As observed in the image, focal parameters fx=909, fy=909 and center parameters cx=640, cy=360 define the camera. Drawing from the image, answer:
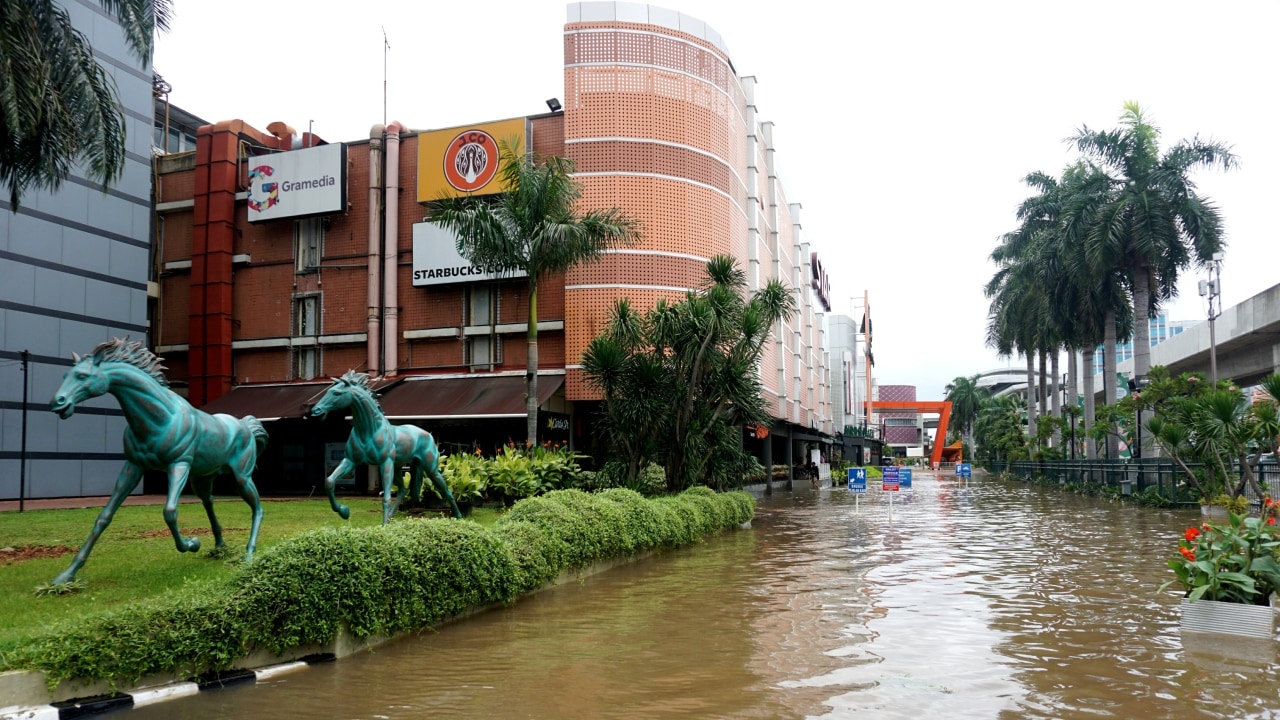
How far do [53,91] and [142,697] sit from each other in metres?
12.3

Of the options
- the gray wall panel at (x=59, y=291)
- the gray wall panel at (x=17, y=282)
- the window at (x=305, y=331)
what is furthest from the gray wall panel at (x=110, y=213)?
the window at (x=305, y=331)

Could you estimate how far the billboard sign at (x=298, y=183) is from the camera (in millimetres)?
32562

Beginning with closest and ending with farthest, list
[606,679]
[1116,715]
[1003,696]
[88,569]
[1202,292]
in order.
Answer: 1. [1116,715]
2. [1003,696]
3. [606,679]
4. [88,569]
5. [1202,292]

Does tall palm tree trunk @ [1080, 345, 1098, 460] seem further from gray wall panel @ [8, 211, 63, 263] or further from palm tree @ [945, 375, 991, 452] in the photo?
palm tree @ [945, 375, 991, 452]

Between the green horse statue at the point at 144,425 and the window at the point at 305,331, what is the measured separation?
80.6 ft

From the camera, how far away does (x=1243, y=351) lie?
3616cm

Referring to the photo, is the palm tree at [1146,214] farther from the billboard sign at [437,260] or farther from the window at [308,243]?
the window at [308,243]

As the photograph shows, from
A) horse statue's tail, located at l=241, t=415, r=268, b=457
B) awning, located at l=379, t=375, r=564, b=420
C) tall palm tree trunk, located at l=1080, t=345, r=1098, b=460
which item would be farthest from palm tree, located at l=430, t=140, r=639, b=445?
tall palm tree trunk, located at l=1080, t=345, r=1098, b=460

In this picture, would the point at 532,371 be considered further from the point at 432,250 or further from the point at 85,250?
the point at 85,250

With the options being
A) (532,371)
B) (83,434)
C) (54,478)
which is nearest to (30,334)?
(83,434)

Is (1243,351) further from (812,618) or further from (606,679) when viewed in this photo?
(606,679)

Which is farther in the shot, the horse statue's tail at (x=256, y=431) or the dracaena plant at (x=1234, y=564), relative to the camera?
the horse statue's tail at (x=256, y=431)

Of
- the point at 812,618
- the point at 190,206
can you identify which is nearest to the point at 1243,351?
the point at 812,618

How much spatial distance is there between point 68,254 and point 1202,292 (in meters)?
37.5
